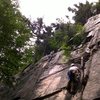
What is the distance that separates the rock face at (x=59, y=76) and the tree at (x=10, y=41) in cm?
132

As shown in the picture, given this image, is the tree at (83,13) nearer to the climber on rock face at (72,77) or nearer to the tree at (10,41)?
the tree at (10,41)

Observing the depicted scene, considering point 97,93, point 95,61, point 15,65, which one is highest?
point 15,65

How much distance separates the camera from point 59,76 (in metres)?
14.1

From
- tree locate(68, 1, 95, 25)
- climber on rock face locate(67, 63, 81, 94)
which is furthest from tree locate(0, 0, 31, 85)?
tree locate(68, 1, 95, 25)

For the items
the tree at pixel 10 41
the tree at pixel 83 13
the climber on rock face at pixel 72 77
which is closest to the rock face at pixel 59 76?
the climber on rock face at pixel 72 77

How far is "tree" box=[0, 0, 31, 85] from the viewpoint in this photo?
15.9 m

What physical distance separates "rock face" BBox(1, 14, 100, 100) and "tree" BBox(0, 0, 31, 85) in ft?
4.34

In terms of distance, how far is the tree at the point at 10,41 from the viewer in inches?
626

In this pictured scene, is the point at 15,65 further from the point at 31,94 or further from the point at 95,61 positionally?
the point at 95,61

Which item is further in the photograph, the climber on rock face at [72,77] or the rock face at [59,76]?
the climber on rock face at [72,77]

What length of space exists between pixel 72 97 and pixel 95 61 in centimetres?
228

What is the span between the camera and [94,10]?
85.7 ft

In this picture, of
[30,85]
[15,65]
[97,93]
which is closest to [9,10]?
[15,65]

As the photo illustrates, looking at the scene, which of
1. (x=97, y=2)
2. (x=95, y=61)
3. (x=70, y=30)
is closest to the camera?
(x=95, y=61)
